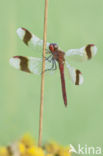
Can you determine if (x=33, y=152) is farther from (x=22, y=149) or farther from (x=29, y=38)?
(x=29, y=38)

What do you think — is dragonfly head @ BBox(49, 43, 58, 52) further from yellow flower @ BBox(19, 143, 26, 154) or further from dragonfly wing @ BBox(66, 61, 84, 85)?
yellow flower @ BBox(19, 143, 26, 154)

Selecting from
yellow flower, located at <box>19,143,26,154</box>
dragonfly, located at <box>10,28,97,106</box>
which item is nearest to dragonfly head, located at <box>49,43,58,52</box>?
dragonfly, located at <box>10,28,97,106</box>

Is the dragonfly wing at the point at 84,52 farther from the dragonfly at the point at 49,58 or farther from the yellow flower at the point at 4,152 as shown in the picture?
the yellow flower at the point at 4,152

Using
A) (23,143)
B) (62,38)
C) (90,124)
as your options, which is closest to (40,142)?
(23,143)

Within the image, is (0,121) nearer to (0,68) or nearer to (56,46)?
(0,68)

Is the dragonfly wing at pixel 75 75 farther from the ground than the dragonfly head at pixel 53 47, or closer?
closer

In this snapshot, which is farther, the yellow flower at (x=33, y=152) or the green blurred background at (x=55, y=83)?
the green blurred background at (x=55, y=83)

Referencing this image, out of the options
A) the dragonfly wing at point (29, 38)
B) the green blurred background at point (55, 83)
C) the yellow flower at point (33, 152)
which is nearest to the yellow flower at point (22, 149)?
the yellow flower at point (33, 152)
